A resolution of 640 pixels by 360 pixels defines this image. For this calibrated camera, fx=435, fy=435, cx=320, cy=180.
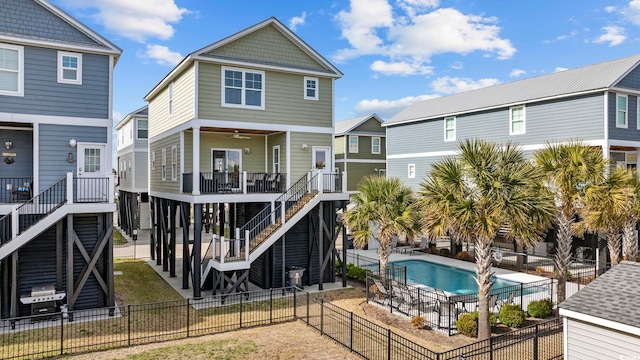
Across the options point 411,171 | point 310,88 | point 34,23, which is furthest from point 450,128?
point 34,23

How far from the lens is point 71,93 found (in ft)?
49.5

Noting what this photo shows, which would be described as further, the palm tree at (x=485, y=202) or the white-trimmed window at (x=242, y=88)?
the white-trimmed window at (x=242, y=88)

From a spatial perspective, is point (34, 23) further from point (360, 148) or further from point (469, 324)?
point (360, 148)

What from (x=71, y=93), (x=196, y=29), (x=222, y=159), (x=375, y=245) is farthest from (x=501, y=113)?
(x=71, y=93)

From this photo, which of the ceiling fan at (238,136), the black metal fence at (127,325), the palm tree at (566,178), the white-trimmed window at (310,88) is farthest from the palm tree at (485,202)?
the ceiling fan at (238,136)

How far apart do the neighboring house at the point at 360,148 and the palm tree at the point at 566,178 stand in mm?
23447

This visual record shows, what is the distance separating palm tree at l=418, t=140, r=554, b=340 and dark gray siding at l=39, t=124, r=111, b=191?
38.9ft

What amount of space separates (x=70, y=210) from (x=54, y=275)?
2821mm

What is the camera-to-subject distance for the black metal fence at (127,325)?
1185 centimetres

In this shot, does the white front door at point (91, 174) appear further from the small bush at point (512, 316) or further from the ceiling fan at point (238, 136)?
the small bush at point (512, 316)

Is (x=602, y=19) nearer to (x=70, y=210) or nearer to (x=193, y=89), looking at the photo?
(x=193, y=89)

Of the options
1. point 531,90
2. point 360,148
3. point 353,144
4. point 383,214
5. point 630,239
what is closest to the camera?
point 383,214

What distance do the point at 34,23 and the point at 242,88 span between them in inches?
291

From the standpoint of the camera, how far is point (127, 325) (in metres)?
13.8
